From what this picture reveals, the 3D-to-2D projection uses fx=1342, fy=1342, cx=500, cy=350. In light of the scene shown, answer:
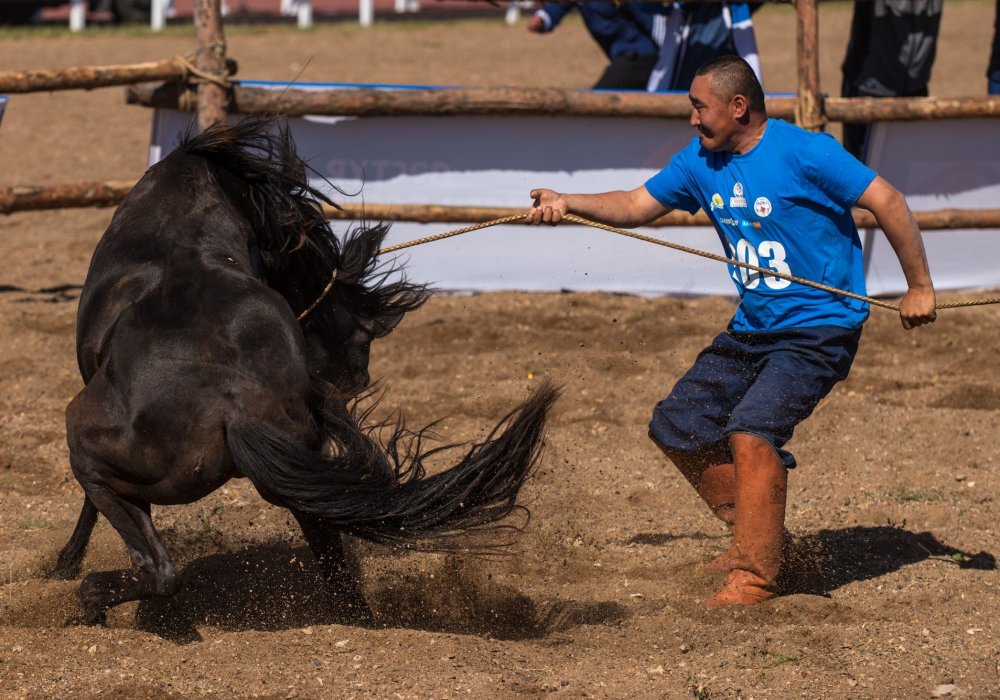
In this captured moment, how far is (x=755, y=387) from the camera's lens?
155 inches

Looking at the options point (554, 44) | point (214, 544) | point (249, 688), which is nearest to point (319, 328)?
point (214, 544)

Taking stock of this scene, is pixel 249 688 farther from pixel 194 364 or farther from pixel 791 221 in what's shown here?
pixel 791 221

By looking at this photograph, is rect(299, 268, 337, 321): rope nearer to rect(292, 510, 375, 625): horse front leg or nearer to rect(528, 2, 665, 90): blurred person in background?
rect(292, 510, 375, 625): horse front leg

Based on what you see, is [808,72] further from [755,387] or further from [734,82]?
[755,387]

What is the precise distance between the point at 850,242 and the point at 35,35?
13057 millimetres

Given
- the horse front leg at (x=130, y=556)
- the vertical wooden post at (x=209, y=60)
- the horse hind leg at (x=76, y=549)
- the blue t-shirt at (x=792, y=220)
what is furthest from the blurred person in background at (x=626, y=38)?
the horse front leg at (x=130, y=556)

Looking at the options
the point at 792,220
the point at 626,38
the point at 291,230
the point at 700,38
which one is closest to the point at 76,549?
the point at 291,230

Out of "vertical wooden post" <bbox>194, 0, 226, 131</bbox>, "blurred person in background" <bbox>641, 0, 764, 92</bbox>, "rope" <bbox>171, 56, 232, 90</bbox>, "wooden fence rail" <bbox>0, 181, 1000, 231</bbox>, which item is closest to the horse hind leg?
"wooden fence rail" <bbox>0, 181, 1000, 231</bbox>

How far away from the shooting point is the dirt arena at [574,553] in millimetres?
3377

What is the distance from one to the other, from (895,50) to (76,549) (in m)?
5.54

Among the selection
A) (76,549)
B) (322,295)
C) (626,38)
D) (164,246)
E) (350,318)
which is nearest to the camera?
(164,246)

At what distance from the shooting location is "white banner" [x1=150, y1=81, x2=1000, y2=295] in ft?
23.8

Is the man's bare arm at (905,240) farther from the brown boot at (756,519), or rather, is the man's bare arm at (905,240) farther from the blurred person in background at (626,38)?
the blurred person in background at (626,38)

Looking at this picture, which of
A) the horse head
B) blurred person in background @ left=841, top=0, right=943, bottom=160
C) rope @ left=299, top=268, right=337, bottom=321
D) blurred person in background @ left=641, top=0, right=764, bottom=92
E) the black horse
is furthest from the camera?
blurred person in background @ left=641, top=0, right=764, bottom=92
